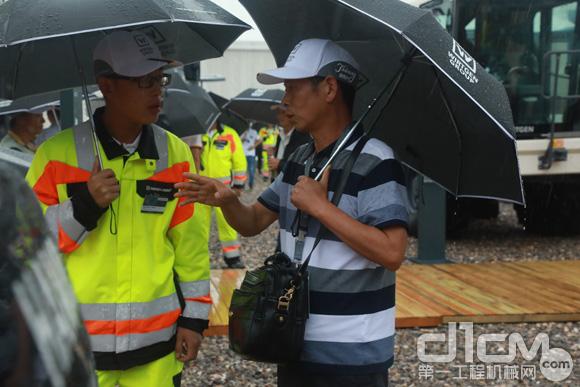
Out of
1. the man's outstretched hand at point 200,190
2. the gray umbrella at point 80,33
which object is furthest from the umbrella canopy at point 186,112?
the man's outstretched hand at point 200,190

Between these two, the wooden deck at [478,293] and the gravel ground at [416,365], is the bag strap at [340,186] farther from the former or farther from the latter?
the wooden deck at [478,293]

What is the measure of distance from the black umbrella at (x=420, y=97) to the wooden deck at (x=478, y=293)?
2.98m

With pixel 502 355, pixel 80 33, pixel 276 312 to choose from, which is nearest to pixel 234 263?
pixel 502 355

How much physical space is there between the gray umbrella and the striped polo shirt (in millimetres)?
→ 783

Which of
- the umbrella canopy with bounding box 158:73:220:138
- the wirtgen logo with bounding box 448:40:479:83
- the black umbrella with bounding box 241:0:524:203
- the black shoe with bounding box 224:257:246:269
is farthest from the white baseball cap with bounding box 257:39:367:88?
the black shoe with bounding box 224:257:246:269

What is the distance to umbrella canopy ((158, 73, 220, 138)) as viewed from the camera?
311 inches

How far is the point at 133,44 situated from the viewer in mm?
2846

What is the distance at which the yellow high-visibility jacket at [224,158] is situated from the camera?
32.4 feet

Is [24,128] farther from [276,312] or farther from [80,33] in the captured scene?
[276,312]

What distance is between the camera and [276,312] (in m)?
2.51

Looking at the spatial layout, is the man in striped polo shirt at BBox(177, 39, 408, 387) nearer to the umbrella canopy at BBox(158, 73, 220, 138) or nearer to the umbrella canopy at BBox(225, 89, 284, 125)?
the umbrella canopy at BBox(158, 73, 220, 138)

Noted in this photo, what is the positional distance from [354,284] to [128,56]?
112cm

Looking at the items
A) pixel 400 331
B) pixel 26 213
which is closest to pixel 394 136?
pixel 26 213

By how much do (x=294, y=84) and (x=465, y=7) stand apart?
806 cm
